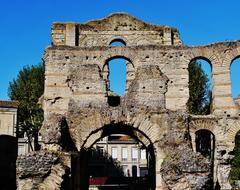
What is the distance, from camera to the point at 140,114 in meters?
15.0

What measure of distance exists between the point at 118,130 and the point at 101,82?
2.37 metres

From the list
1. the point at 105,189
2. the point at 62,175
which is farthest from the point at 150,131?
the point at 105,189

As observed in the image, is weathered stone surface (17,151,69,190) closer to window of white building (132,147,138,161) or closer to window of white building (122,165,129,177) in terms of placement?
window of white building (122,165,129,177)

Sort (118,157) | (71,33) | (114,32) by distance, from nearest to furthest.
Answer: (71,33), (114,32), (118,157)

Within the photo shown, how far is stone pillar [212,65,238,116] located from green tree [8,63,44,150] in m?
11.7

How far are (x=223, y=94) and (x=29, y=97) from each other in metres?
14.0

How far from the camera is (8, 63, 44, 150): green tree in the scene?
27.6 m

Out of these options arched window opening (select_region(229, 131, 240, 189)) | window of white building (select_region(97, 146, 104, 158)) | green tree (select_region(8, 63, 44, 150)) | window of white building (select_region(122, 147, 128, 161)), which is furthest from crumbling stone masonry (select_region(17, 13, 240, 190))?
window of white building (select_region(122, 147, 128, 161))

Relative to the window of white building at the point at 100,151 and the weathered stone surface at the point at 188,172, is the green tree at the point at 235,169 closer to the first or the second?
the weathered stone surface at the point at 188,172

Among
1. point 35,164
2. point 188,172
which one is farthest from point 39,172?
point 188,172

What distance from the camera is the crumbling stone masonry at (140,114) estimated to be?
12344mm

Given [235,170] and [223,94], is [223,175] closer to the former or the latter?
[235,170]

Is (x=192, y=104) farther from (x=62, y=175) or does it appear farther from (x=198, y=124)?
(x=62, y=175)

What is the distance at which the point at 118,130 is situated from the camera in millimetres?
17484
